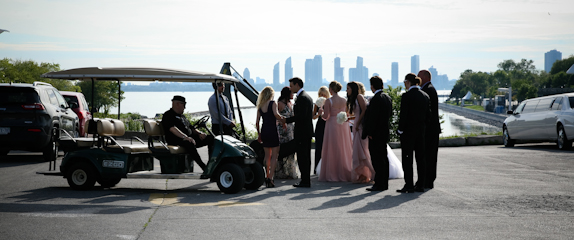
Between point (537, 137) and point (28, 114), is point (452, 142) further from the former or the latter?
point (28, 114)

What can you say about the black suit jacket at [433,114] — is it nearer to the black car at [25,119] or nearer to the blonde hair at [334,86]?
the blonde hair at [334,86]

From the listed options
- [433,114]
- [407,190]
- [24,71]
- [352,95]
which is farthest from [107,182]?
[24,71]

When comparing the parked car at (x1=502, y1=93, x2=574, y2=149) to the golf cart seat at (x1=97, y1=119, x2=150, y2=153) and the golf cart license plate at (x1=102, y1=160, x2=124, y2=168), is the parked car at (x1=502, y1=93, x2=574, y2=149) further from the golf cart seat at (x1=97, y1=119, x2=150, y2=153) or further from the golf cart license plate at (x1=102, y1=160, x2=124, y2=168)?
the golf cart license plate at (x1=102, y1=160, x2=124, y2=168)

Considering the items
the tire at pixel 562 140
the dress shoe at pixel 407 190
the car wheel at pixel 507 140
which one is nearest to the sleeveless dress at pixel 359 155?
the dress shoe at pixel 407 190

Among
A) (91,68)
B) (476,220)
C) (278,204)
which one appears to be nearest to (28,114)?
(91,68)

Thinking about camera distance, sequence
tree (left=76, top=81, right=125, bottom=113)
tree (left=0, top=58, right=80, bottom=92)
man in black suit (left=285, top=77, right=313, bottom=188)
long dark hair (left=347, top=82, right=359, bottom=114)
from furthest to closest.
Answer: tree (left=76, top=81, right=125, bottom=113), tree (left=0, top=58, right=80, bottom=92), long dark hair (left=347, top=82, right=359, bottom=114), man in black suit (left=285, top=77, right=313, bottom=188)

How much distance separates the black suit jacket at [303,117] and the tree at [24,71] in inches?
2080

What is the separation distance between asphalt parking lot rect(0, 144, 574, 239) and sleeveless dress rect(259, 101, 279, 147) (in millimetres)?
808

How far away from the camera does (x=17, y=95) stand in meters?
15.5

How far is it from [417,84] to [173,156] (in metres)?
4.11

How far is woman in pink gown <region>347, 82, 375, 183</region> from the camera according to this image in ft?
37.7

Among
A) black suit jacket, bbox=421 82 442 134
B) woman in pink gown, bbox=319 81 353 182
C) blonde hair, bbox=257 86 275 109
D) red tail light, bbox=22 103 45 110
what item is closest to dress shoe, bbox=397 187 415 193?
black suit jacket, bbox=421 82 442 134

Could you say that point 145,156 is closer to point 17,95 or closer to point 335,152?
point 335,152

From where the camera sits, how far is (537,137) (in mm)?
20734
